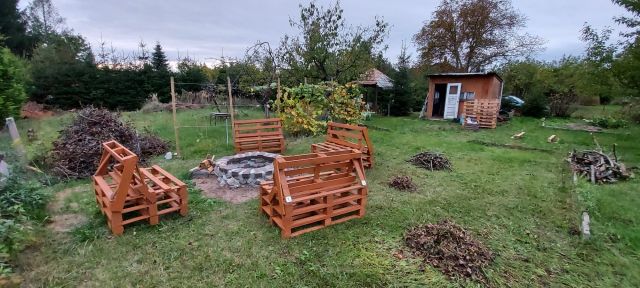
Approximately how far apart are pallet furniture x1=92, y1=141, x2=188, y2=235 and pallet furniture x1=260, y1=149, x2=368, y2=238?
1166 mm

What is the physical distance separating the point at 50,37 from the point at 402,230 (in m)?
29.0

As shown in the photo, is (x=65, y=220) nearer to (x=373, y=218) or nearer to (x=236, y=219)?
(x=236, y=219)

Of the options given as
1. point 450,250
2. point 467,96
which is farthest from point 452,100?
point 450,250

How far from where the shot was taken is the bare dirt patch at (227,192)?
184 inches

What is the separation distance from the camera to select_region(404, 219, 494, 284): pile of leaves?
2.86 m

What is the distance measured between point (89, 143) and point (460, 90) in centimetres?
1466

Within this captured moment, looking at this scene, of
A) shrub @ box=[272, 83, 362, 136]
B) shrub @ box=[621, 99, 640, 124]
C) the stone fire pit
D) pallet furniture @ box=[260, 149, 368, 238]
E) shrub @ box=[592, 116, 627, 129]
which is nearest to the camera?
pallet furniture @ box=[260, 149, 368, 238]

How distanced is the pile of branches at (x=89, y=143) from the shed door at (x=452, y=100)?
12.8 metres

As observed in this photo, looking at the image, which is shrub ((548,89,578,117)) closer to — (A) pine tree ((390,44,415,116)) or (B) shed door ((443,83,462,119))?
(B) shed door ((443,83,462,119))

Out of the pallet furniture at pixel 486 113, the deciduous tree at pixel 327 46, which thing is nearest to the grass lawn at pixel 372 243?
the pallet furniture at pixel 486 113

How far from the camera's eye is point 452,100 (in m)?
15.0

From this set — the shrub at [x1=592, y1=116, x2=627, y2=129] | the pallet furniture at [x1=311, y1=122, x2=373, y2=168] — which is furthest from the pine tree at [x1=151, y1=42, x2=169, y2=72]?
the shrub at [x1=592, y1=116, x2=627, y2=129]

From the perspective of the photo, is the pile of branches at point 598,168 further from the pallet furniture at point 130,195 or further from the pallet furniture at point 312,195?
the pallet furniture at point 130,195

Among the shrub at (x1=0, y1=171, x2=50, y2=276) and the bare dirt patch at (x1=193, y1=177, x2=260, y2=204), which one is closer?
the shrub at (x1=0, y1=171, x2=50, y2=276)
